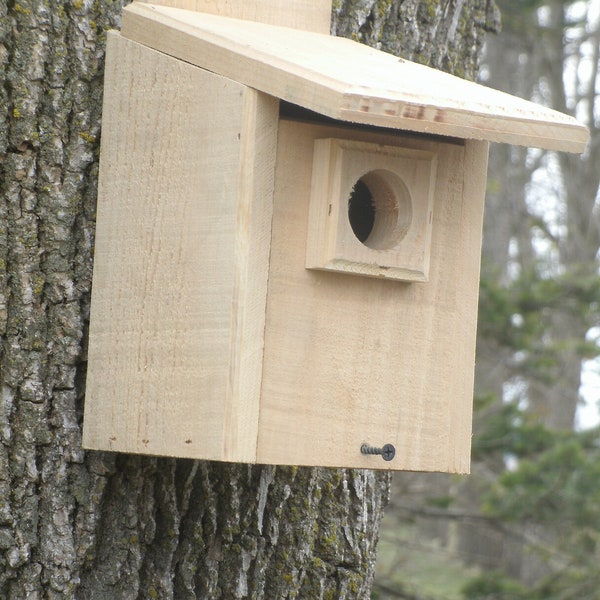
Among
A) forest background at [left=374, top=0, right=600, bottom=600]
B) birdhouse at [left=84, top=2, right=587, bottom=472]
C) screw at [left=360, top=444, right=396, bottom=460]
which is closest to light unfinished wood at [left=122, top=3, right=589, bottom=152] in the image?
birdhouse at [left=84, top=2, right=587, bottom=472]

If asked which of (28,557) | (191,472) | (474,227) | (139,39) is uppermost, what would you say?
(139,39)

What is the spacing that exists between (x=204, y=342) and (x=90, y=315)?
0.34m

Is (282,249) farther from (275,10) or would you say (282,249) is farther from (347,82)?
(275,10)

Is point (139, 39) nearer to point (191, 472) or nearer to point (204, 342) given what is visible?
point (204, 342)

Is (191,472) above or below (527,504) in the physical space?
above

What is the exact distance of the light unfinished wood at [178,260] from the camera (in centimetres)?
199

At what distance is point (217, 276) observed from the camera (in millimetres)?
2016

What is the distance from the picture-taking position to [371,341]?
2154mm

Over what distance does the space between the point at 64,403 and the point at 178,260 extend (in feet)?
1.39

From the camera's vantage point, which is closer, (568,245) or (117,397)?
(117,397)

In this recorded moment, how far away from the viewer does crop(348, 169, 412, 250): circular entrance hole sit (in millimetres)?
2131

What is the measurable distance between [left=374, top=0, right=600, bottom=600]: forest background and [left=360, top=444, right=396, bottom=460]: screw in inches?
137

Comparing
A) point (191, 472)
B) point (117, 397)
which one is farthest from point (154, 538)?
point (117, 397)

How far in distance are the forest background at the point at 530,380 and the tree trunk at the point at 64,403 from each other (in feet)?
10.7
